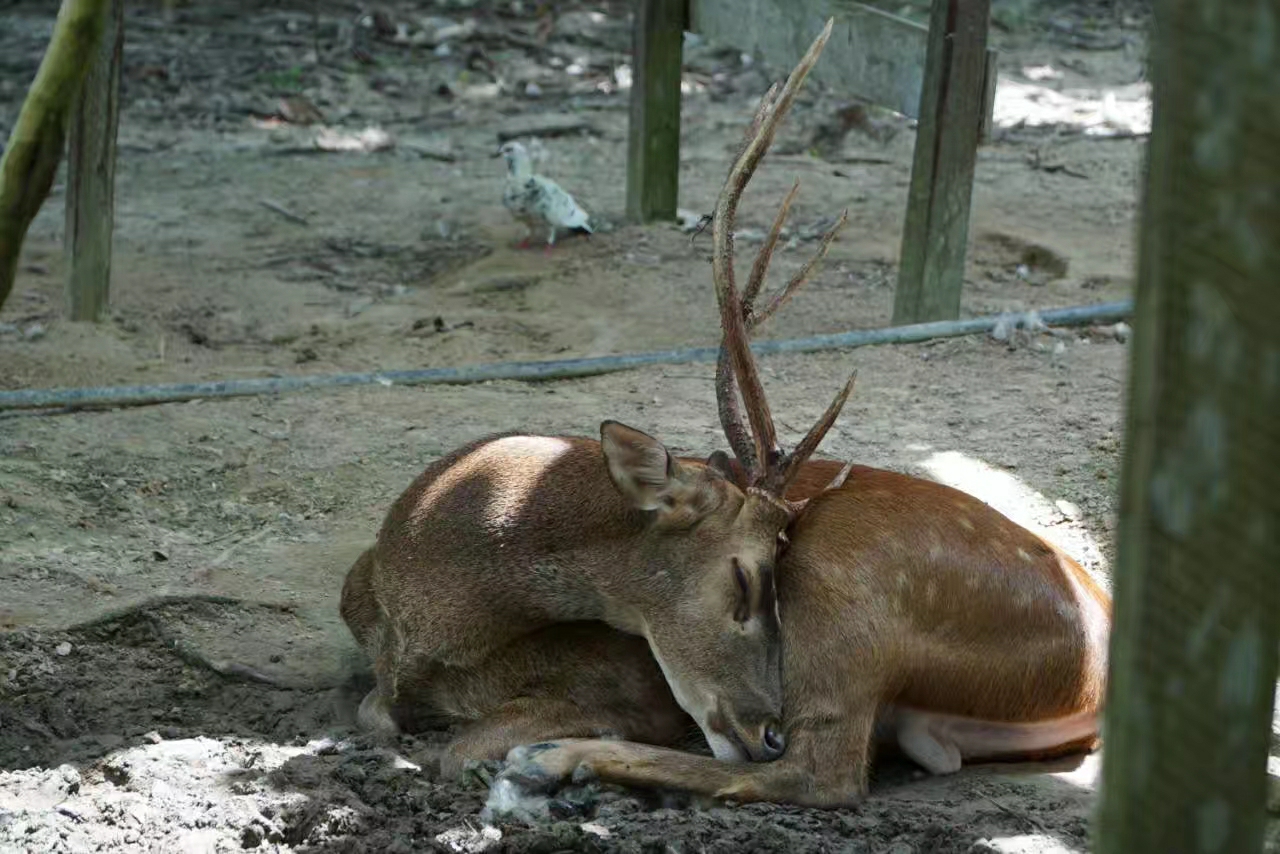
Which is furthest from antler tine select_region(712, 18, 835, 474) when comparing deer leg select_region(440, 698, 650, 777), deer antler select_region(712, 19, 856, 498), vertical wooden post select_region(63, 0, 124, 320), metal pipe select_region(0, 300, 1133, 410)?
vertical wooden post select_region(63, 0, 124, 320)

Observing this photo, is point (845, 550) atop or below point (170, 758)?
atop

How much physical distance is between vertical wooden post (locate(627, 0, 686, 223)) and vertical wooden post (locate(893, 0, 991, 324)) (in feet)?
7.04

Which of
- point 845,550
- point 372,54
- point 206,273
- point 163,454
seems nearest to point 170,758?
point 845,550

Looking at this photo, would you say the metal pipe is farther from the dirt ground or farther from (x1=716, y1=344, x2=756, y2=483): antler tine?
(x1=716, y1=344, x2=756, y2=483): antler tine

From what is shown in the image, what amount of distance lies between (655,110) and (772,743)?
5653 millimetres

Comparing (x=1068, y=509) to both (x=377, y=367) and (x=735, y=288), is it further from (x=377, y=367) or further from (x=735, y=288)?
(x=377, y=367)

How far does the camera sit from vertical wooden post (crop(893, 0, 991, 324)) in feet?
22.7

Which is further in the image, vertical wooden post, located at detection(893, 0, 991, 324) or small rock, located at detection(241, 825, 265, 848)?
vertical wooden post, located at detection(893, 0, 991, 324)

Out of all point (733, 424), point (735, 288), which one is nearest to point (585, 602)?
point (733, 424)

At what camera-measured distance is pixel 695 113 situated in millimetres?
12219

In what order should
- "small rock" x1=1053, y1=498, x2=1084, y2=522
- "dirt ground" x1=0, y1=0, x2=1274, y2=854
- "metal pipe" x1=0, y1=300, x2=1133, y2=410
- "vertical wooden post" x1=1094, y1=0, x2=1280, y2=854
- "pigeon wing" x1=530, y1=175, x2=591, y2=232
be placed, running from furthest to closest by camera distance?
"pigeon wing" x1=530, y1=175, x2=591, y2=232, "metal pipe" x1=0, y1=300, x2=1133, y2=410, "small rock" x1=1053, y1=498, x2=1084, y2=522, "dirt ground" x1=0, y1=0, x2=1274, y2=854, "vertical wooden post" x1=1094, y1=0, x2=1280, y2=854

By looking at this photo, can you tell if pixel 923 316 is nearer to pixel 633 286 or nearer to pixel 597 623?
pixel 633 286

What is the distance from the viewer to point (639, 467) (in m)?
4.12

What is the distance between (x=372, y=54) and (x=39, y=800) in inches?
414
